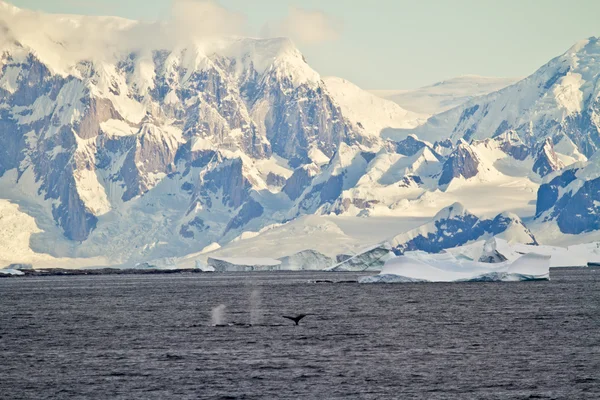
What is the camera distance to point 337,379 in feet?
298

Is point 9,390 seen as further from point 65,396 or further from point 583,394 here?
point 583,394

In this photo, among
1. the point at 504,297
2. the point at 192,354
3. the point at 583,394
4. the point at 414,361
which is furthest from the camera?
the point at 504,297

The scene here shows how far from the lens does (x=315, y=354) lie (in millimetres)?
106312

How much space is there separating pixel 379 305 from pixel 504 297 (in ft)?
82.2

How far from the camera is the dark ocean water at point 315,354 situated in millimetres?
86688

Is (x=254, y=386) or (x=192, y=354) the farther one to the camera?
(x=192, y=354)

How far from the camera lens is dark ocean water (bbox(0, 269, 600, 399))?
86.7 m

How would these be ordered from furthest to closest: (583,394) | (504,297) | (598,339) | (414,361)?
(504,297) → (598,339) → (414,361) → (583,394)

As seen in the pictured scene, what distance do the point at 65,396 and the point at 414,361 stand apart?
30.1m

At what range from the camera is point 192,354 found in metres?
108

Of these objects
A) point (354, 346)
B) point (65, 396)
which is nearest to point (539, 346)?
point (354, 346)

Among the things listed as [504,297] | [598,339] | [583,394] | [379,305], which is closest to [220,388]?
[583,394]

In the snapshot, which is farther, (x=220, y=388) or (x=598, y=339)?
(x=598, y=339)

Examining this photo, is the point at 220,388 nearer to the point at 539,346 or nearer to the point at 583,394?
the point at 583,394
